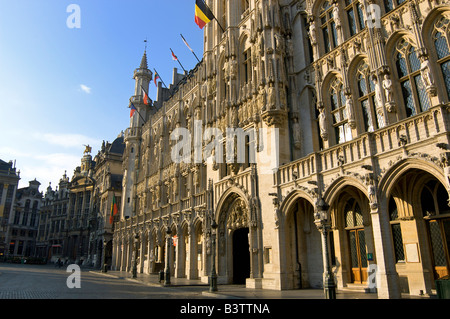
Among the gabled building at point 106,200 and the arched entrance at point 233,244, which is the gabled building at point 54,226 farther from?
the arched entrance at point 233,244

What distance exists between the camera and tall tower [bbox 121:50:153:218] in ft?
173

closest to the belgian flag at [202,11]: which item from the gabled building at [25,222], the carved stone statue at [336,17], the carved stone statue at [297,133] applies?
the carved stone statue at [336,17]

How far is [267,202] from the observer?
21688 mm

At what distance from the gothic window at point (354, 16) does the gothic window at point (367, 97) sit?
232cm

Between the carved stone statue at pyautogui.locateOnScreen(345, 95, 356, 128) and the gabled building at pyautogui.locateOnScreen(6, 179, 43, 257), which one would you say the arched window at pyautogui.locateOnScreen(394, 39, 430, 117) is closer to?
the carved stone statue at pyautogui.locateOnScreen(345, 95, 356, 128)

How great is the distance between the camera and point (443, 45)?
15.5 metres

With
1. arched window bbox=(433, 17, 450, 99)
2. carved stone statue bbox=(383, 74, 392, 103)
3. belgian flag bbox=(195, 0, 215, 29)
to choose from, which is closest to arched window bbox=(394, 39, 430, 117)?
carved stone statue bbox=(383, 74, 392, 103)

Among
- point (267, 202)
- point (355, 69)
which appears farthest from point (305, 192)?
point (355, 69)

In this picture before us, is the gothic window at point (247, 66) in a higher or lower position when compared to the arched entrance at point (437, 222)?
higher

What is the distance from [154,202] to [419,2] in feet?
116

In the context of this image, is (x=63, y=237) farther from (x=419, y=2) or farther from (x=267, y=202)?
(x=419, y=2)

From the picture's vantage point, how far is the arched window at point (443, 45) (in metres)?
15.2

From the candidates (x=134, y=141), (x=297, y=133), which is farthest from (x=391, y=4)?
(x=134, y=141)
